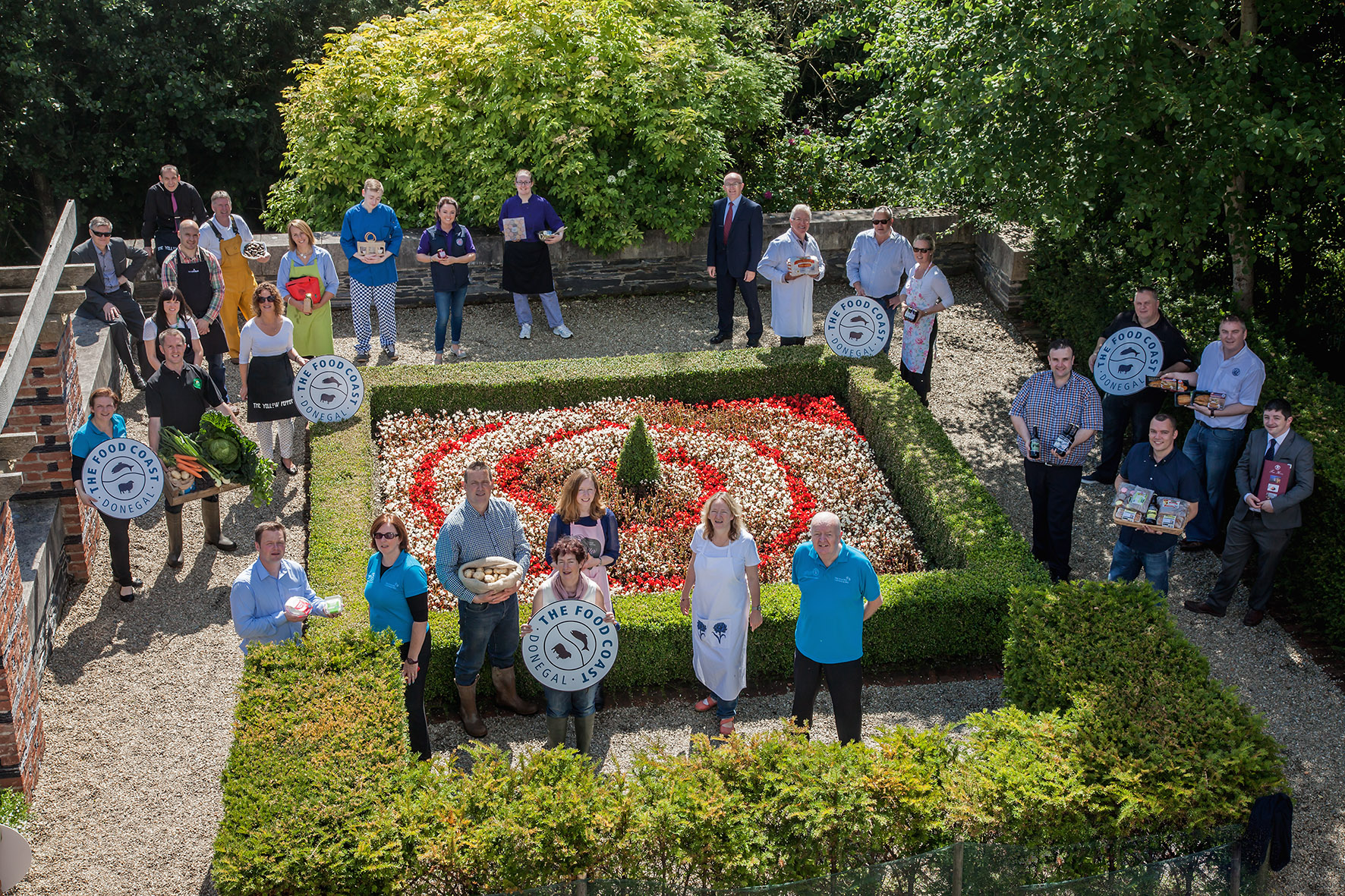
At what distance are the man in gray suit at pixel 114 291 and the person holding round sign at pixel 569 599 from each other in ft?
19.9

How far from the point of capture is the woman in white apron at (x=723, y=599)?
25.7 feet

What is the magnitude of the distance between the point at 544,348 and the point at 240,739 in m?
7.79

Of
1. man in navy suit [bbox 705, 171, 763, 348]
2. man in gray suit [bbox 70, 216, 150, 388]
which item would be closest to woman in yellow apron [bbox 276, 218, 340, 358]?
man in gray suit [bbox 70, 216, 150, 388]

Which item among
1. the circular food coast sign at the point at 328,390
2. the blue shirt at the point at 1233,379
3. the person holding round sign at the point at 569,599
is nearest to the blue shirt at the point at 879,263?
the blue shirt at the point at 1233,379

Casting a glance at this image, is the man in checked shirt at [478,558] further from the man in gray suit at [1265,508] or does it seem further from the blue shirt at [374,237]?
the blue shirt at [374,237]

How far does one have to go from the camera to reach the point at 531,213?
1369 centimetres

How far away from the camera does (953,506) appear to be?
1016 centimetres

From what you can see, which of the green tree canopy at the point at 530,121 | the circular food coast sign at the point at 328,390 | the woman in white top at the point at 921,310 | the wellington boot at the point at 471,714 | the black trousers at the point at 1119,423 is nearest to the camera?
the wellington boot at the point at 471,714

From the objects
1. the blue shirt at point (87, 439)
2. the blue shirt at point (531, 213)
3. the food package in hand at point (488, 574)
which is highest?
the blue shirt at point (531, 213)

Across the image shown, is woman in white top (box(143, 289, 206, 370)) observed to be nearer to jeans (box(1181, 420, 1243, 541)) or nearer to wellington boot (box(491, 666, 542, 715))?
wellington boot (box(491, 666, 542, 715))

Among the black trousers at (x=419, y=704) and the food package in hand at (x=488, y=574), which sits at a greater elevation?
the food package in hand at (x=488, y=574)

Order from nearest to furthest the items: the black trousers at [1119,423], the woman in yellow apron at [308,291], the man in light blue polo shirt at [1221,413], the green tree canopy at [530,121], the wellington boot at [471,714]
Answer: the wellington boot at [471,714]
the man in light blue polo shirt at [1221,413]
the black trousers at [1119,423]
the woman in yellow apron at [308,291]
the green tree canopy at [530,121]

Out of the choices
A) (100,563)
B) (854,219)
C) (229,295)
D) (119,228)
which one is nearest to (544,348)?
(229,295)

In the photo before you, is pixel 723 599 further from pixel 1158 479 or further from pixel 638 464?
pixel 1158 479
